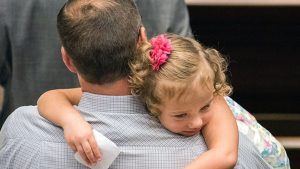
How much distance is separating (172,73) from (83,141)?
0.73 ft

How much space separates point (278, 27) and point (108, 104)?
1.46 m

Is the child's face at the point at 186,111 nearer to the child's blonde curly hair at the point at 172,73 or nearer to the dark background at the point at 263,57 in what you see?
the child's blonde curly hair at the point at 172,73

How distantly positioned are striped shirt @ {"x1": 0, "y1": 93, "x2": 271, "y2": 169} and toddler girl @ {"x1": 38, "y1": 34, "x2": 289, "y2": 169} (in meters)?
0.02

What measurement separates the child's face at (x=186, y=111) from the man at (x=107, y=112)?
2cm

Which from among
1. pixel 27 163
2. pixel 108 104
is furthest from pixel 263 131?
pixel 27 163

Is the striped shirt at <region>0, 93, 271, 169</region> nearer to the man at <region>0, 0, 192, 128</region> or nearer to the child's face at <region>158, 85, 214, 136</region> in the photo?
the child's face at <region>158, 85, 214, 136</region>

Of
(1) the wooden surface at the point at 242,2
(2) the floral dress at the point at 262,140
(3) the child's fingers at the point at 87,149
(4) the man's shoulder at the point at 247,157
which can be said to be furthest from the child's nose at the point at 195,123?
(1) the wooden surface at the point at 242,2

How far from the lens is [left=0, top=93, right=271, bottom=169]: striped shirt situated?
46.1 inches

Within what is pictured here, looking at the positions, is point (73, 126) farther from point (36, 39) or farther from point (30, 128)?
point (36, 39)

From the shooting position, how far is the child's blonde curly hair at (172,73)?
117 centimetres

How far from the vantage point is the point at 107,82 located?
3.95 ft

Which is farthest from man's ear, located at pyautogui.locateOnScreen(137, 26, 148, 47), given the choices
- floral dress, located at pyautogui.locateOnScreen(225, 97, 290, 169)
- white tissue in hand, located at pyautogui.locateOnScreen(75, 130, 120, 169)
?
A: floral dress, located at pyautogui.locateOnScreen(225, 97, 290, 169)

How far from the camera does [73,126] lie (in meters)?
1.17

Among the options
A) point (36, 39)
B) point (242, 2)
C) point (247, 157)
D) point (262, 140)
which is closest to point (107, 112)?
point (247, 157)
